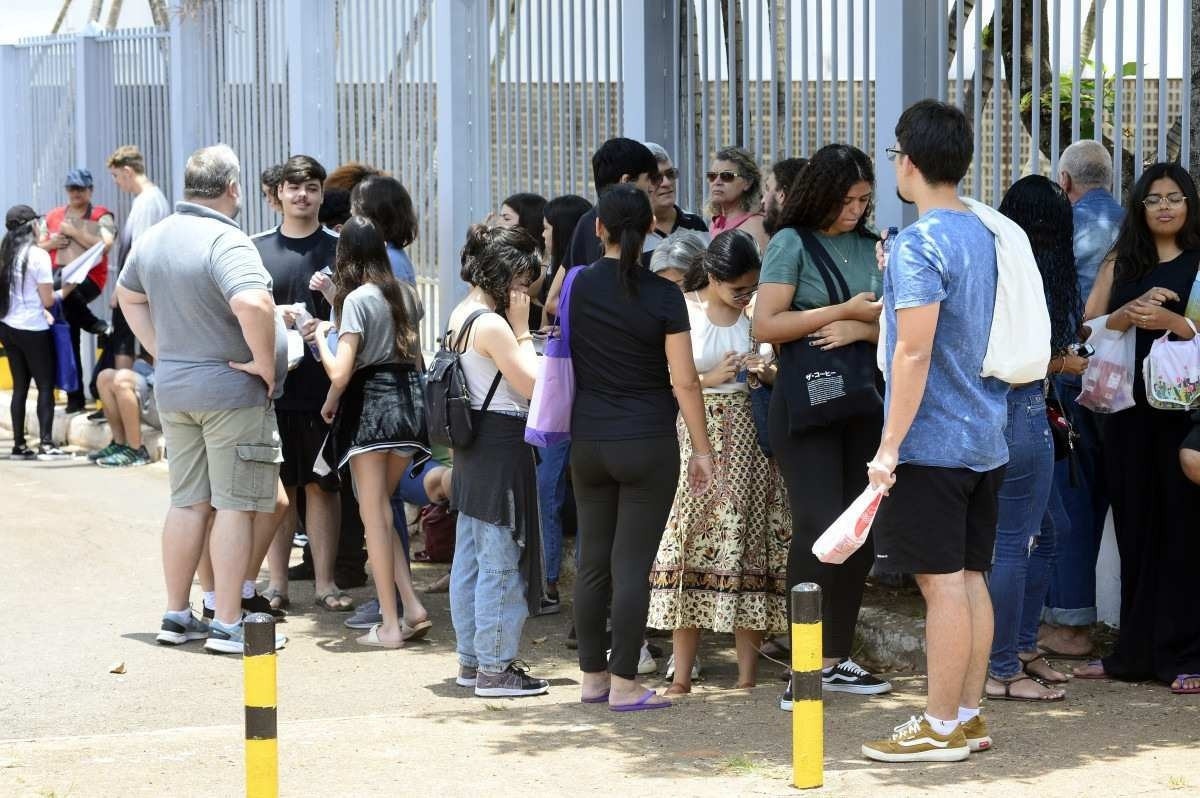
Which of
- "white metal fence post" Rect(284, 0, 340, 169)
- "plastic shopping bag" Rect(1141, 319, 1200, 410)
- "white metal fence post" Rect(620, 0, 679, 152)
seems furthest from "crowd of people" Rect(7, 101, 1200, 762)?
"white metal fence post" Rect(284, 0, 340, 169)

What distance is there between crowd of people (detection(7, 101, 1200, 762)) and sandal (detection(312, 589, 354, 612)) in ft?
0.81

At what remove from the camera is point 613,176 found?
23.5ft

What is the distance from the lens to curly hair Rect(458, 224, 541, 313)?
6.54 meters

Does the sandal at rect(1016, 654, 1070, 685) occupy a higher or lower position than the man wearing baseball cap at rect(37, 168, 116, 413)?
lower

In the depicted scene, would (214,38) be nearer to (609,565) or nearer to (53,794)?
(609,565)

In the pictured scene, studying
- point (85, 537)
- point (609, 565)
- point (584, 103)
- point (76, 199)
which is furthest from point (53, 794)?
point (76, 199)

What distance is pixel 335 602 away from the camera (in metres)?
8.24

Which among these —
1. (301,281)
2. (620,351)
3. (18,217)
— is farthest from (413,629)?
(18,217)

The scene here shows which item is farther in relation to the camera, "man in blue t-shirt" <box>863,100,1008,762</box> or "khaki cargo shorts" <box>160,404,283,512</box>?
"khaki cargo shorts" <box>160,404,283,512</box>

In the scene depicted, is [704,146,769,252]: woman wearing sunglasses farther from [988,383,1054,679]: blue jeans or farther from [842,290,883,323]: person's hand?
[988,383,1054,679]: blue jeans

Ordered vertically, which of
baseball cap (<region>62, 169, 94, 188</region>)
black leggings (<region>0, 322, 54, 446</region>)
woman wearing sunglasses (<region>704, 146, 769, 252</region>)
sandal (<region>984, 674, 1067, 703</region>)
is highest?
baseball cap (<region>62, 169, 94, 188</region>)

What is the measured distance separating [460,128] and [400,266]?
11.2 feet

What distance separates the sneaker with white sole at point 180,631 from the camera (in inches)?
295

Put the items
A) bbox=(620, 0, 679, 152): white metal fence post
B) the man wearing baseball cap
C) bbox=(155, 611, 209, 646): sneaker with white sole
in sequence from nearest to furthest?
1. bbox=(155, 611, 209, 646): sneaker with white sole
2. bbox=(620, 0, 679, 152): white metal fence post
3. the man wearing baseball cap
